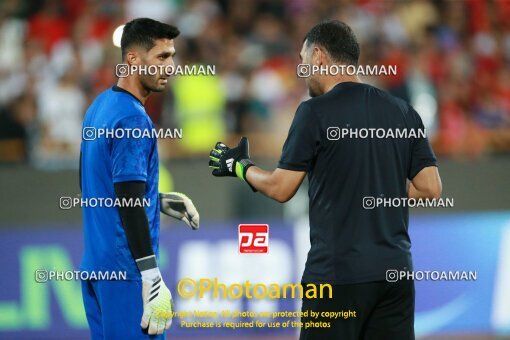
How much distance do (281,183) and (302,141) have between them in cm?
26

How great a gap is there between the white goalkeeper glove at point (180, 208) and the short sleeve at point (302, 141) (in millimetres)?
869

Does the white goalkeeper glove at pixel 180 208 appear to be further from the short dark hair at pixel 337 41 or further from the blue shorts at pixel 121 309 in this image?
the short dark hair at pixel 337 41

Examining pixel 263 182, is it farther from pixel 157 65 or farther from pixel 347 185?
pixel 157 65

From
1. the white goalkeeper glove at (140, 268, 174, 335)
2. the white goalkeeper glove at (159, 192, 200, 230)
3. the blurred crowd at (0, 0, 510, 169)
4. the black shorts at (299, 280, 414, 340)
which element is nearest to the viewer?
the black shorts at (299, 280, 414, 340)

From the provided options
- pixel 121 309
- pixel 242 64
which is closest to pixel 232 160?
pixel 121 309

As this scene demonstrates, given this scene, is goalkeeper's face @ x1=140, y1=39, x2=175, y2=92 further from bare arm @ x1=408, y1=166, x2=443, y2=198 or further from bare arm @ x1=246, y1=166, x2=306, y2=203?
bare arm @ x1=408, y1=166, x2=443, y2=198

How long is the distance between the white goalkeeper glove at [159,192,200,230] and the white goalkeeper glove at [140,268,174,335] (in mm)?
634

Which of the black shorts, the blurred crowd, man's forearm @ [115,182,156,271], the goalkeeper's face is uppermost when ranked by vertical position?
the blurred crowd

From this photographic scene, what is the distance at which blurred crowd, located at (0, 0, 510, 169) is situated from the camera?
34.1 feet

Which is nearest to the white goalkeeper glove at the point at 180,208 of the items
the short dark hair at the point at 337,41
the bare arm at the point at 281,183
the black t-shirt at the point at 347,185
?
the bare arm at the point at 281,183

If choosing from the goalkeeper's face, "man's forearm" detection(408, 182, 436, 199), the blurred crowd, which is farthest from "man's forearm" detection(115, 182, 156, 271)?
the blurred crowd

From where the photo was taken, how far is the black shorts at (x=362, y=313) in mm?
4719

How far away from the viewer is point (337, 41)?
4.91m

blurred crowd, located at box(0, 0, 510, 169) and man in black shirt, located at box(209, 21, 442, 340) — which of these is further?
blurred crowd, located at box(0, 0, 510, 169)
